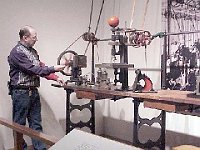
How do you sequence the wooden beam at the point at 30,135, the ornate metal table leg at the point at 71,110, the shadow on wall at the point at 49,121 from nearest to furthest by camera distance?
the wooden beam at the point at 30,135 < the ornate metal table leg at the point at 71,110 < the shadow on wall at the point at 49,121

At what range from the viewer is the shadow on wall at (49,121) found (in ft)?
14.3

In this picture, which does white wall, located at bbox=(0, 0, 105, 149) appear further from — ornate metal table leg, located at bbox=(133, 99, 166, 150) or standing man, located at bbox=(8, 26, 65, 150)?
ornate metal table leg, located at bbox=(133, 99, 166, 150)

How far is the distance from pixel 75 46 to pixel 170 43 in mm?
1637

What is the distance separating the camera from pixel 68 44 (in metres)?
4.64

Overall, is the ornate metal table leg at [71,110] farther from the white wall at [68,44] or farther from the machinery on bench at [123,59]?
the white wall at [68,44]

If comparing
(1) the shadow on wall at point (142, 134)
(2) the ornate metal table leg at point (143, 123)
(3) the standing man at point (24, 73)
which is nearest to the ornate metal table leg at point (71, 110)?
(3) the standing man at point (24, 73)

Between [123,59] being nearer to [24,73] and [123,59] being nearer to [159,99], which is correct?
[159,99]

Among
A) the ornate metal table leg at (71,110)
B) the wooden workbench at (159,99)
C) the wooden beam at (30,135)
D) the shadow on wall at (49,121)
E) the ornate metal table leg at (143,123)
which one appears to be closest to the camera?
the wooden beam at (30,135)

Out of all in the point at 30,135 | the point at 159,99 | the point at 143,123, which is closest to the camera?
the point at 30,135

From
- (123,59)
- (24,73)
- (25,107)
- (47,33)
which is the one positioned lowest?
(25,107)

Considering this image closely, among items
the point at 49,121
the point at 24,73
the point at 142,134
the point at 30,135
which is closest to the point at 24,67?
the point at 24,73

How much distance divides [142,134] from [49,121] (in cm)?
147

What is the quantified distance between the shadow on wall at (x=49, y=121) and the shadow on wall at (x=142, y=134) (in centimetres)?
96

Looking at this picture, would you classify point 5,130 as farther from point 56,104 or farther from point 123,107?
point 123,107
